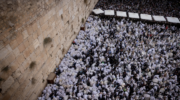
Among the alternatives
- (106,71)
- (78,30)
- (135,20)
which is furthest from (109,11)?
(106,71)

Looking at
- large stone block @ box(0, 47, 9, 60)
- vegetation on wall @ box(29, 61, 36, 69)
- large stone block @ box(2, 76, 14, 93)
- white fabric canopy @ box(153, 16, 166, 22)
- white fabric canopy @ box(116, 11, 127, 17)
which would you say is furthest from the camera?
white fabric canopy @ box(116, 11, 127, 17)

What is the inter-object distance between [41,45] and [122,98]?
3.79m

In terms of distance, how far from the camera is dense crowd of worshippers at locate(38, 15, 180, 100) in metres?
4.79

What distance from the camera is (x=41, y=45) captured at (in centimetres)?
448

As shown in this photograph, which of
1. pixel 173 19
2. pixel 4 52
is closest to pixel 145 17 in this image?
pixel 173 19

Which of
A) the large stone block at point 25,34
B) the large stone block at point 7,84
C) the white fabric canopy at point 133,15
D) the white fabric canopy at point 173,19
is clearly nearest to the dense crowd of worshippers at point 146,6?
the white fabric canopy at point 173,19

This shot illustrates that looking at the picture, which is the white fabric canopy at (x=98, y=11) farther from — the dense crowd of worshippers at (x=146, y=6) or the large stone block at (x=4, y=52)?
the large stone block at (x=4, y=52)

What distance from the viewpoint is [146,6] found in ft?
36.2

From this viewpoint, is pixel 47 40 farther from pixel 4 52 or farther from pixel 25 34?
pixel 4 52

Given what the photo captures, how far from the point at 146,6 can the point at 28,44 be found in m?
11.0

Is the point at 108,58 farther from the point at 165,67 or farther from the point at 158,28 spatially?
the point at 158,28

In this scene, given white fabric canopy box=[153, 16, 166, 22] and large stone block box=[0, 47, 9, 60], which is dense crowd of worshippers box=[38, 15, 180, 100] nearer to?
white fabric canopy box=[153, 16, 166, 22]

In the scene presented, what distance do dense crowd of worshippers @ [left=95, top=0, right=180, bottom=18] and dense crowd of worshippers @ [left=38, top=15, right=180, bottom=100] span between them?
7.84ft

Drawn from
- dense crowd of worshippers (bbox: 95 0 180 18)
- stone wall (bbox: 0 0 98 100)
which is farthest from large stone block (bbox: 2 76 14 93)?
dense crowd of worshippers (bbox: 95 0 180 18)
